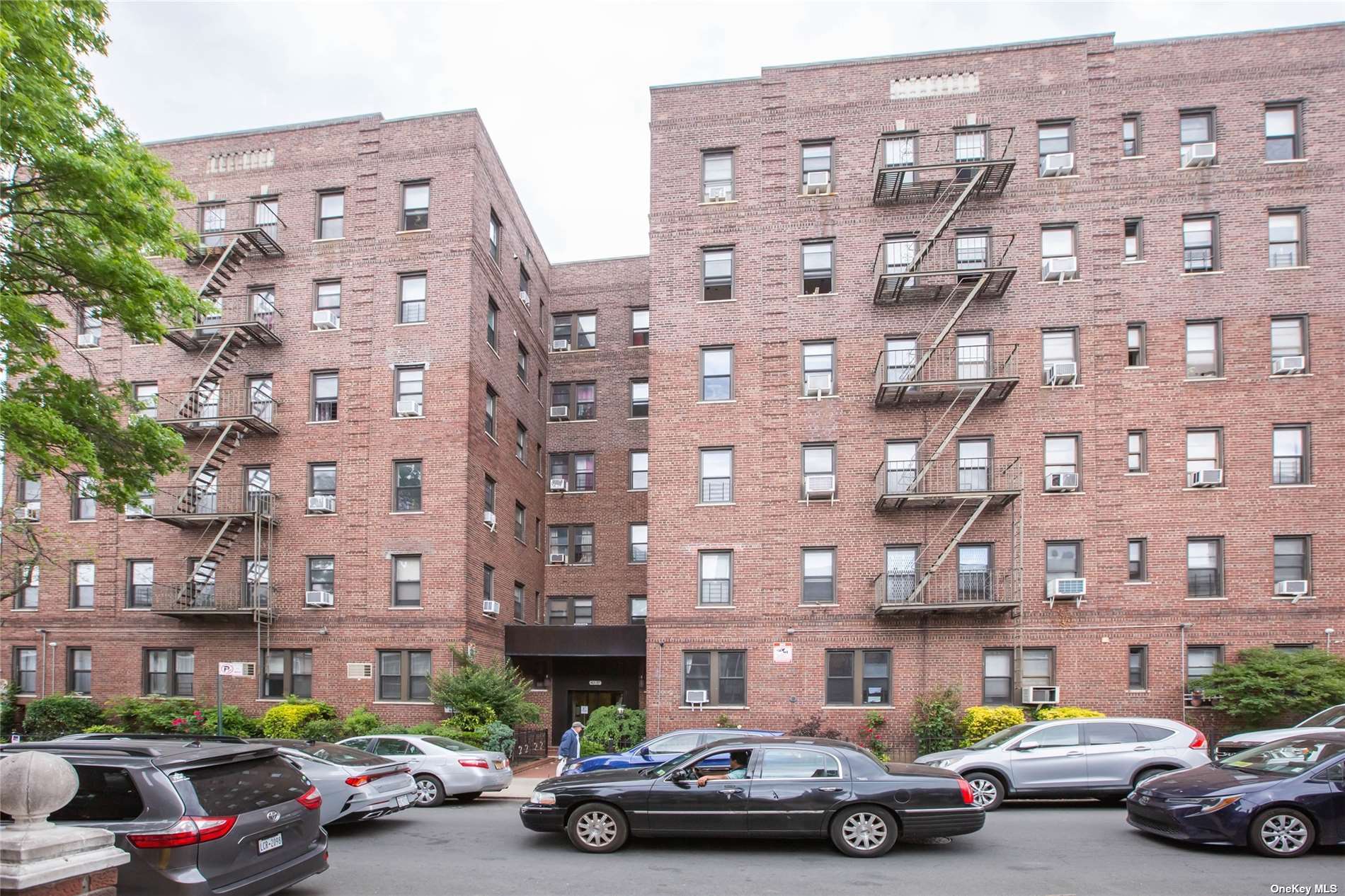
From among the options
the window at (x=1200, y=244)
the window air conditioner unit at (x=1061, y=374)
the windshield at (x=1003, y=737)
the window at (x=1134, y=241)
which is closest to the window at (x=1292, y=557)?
the window air conditioner unit at (x=1061, y=374)

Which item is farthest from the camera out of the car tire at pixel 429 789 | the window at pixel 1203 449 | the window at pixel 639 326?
the window at pixel 639 326

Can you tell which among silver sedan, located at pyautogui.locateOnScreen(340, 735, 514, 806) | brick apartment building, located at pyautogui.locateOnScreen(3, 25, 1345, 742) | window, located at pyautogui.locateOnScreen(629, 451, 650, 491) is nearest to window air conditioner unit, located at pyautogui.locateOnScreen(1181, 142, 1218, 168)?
brick apartment building, located at pyautogui.locateOnScreen(3, 25, 1345, 742)

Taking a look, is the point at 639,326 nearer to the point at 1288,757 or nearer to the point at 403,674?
the point at 403,674

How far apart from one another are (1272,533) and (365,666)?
79.4 ft

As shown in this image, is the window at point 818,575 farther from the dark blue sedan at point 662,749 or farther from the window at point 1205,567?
the window at point 1205,567

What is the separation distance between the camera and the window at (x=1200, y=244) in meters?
25.4

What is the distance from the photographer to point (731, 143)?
27234 mm

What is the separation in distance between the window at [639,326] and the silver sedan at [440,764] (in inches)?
857

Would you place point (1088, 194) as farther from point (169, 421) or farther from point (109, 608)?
point (109, 608)

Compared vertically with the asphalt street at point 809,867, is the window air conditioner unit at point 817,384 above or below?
above

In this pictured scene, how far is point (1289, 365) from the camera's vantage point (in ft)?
80.4

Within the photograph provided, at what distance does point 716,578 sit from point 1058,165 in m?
14.4

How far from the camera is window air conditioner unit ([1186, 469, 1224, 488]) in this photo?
24.3 metres

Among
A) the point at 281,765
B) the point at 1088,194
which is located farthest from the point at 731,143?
the point at 281,765
